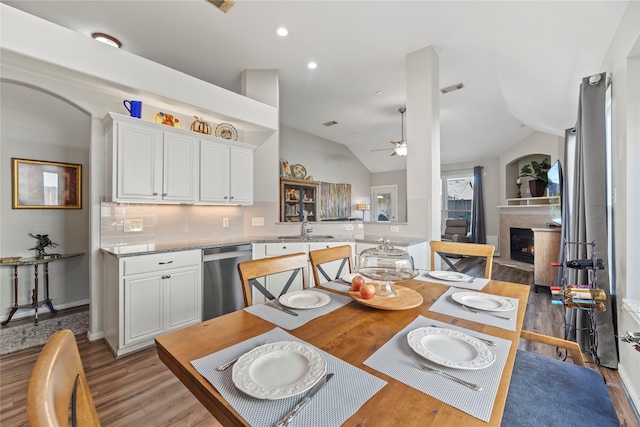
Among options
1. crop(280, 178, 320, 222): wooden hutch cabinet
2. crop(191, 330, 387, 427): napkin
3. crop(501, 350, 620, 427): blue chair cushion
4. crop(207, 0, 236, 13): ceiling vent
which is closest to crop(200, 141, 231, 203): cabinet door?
crop(207, 0, 236, 13): ceiling vent

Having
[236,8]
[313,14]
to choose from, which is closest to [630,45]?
[313,14]

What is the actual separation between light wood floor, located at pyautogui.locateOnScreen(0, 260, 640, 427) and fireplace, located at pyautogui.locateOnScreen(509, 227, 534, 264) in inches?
177

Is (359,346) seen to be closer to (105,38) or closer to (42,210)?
(105,38)

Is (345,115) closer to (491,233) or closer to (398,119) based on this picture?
(398,119)

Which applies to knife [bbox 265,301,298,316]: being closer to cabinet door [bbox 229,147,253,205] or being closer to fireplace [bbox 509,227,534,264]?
cabinet door [bbox 229,147,253,205]

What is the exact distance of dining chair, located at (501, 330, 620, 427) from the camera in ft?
3.05

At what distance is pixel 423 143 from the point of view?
322 centimetres

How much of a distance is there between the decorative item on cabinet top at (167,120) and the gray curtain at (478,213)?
24.4 ft

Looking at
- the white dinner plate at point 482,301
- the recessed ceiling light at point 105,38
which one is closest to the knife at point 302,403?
the white dinner plate at point 482,301

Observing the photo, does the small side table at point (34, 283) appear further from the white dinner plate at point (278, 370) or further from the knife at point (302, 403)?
the knife at point (302, 403)

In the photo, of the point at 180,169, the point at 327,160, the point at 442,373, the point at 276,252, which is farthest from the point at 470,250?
the point at 327,160

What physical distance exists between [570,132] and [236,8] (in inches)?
181

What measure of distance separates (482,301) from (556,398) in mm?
416

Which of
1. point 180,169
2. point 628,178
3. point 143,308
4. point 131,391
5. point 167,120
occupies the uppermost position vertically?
point 167,120
